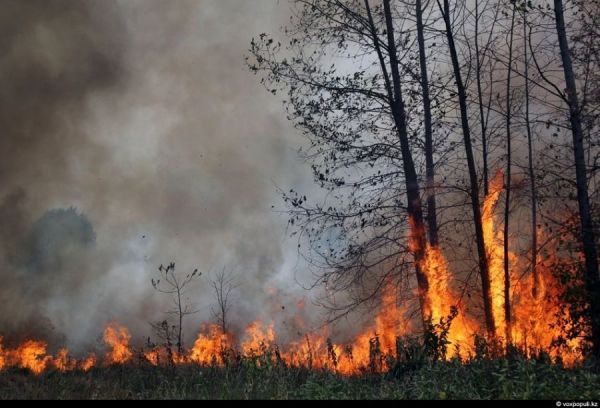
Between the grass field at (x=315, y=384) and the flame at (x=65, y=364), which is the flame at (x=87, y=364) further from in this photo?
the grass field at (x=315, y=384)

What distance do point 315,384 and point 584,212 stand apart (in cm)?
699

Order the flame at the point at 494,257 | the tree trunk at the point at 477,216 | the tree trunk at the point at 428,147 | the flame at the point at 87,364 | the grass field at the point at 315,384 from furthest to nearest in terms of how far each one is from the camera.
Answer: the tree trunk at the point at 428,147 < the flame at the point at 494,257 < the tree trunk at the point at 477,216 < the flame at the point at 87,364 < the grass field at the point at 315,384

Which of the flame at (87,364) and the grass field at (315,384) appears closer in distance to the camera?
the grass field at (315,384)

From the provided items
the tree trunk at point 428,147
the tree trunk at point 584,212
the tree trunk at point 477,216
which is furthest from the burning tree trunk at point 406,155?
the tree trunk at point 584,212

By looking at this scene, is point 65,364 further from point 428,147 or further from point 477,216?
point 428,147

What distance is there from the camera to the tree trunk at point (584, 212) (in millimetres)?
10625

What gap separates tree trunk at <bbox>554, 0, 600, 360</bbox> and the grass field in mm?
2486

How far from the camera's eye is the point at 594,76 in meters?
13.1

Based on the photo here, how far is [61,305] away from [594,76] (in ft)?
86.6

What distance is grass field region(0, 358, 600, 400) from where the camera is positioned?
704cm

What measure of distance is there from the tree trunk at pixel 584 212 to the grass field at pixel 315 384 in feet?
8.15

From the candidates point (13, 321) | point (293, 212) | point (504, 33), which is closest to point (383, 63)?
point (504, 33)

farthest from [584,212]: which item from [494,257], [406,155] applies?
[406,155]

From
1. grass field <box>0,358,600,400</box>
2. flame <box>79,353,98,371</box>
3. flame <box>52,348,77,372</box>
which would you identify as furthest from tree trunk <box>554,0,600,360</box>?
flame <box>52,348,77,372</box>
